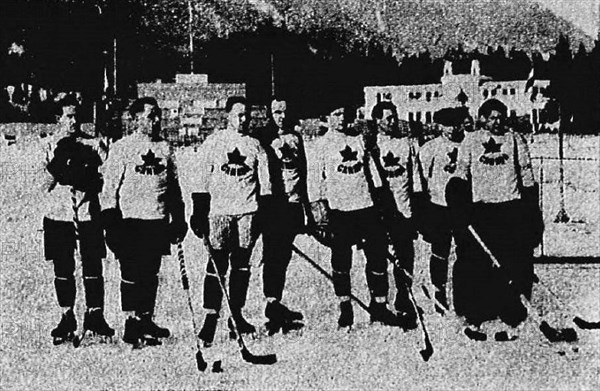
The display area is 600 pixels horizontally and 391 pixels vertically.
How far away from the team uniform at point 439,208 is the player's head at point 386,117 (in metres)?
0.16

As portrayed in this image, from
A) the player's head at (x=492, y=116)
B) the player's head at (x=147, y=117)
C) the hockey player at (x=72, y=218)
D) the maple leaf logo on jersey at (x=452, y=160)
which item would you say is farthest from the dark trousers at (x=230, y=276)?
the player's head at (x=492, y=116)

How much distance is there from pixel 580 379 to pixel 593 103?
4.37 feet

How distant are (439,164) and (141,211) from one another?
1.26 m

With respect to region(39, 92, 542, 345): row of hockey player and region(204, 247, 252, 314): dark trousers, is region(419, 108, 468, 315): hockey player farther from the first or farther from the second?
region(204, 247, 252, 314): dark trousers

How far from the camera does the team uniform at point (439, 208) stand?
330cm

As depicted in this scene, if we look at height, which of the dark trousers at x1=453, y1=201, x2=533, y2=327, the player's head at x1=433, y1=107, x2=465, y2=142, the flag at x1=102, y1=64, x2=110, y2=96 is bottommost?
the dark trousers at x1=453, y1=201, x2=533, y2=327

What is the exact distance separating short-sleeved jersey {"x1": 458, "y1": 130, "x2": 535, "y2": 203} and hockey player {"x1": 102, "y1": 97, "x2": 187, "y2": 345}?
4.06 ft

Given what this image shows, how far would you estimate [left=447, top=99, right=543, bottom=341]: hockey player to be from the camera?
3.26 metres

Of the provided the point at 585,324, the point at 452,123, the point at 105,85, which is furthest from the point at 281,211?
the point at 585,324

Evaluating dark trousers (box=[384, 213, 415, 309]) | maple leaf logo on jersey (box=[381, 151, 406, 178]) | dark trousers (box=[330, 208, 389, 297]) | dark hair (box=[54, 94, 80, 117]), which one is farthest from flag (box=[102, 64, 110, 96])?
dark trousers (box=[384, 213, 415, 309])

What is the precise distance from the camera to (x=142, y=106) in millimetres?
3090

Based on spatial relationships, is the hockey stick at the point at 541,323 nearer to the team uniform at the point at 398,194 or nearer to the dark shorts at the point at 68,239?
the team uniform at the point at 398,194

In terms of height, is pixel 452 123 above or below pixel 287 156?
above

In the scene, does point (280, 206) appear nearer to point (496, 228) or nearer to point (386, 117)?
point (386, 117)
